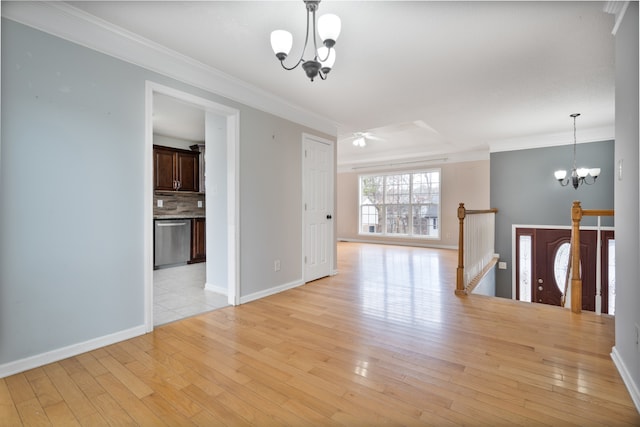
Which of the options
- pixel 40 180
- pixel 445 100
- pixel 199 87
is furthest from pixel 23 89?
pixel 445 100

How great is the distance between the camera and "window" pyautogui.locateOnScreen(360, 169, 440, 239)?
7.95m

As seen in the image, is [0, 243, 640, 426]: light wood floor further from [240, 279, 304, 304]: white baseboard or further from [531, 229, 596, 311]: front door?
[531, 229, 596, 311]: front door

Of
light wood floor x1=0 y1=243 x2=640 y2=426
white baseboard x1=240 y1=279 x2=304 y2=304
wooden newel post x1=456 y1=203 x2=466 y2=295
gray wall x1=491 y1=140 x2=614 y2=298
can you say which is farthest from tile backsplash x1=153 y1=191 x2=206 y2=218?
gray wall x1=491 y1=140 x2=614 y2=298

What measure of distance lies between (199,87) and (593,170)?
19.8 ft

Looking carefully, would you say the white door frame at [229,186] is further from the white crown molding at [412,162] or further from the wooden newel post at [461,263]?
the white crown molding at [412,162]

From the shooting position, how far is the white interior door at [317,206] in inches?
162

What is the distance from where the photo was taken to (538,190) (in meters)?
5.80

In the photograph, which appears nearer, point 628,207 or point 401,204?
point 628,207

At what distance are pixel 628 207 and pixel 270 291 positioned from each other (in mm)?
3150

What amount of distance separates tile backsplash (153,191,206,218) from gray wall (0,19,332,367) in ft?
10.4

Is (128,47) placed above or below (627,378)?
above

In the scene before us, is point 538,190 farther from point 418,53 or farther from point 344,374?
point 344,374

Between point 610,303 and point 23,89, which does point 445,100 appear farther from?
point 610,303

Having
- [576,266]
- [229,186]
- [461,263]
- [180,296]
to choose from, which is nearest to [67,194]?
[229,186]
